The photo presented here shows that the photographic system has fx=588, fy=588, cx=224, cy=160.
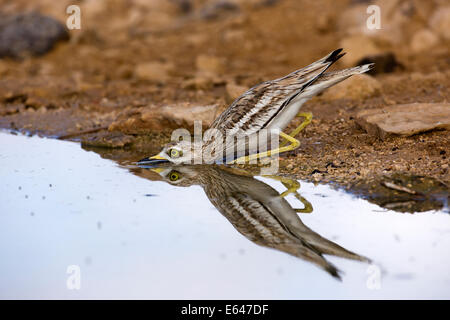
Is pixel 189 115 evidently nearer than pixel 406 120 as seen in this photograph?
No

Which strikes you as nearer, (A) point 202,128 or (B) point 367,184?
(B) point 367,184

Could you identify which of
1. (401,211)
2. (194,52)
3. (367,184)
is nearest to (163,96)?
(194,52)

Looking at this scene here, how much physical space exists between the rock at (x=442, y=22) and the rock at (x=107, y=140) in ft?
27.4

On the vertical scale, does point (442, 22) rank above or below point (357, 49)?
above

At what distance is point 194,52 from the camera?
47.1ft

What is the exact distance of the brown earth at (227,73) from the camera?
266 inches

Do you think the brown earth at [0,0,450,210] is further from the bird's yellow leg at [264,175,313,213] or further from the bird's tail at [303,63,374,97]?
the bird's tail at [303,63,374,97]

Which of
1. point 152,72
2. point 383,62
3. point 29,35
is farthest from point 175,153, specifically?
point 29,35

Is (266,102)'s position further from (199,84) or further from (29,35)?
(29,35)

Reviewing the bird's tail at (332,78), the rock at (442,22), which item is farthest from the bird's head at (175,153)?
the rock at (442,22)

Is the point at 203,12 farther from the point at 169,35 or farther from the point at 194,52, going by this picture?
the point at 194,52

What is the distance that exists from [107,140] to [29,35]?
8.17 metres

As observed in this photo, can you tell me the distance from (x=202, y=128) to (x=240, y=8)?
31.4ft

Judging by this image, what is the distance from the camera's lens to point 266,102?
650cm
